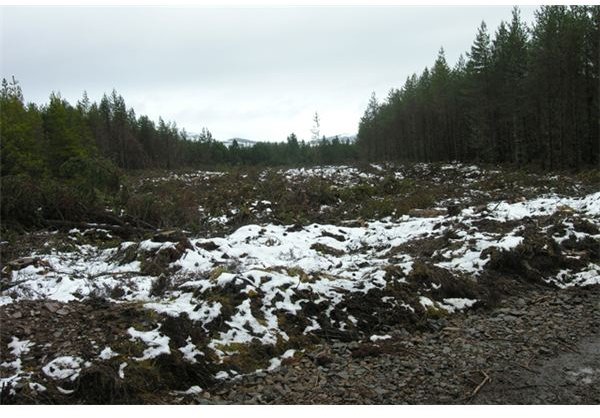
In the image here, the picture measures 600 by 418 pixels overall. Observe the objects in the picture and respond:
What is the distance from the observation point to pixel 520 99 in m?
28.8

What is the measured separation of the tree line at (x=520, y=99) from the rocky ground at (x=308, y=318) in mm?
17984

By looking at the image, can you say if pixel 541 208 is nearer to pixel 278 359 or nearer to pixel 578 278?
pixel 578 278

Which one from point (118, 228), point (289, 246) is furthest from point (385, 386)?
point (118, 228)

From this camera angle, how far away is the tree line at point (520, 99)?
24.3 m

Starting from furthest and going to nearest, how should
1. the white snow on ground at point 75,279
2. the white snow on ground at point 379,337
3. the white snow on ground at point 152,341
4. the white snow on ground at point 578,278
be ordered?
the white snow on ground at point 578,278 → the white snow on ground at point 75,279 → the white snow on ground at point 379,337 → the white snow on ground at point 152,341

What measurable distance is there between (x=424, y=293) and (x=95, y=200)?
404 inches

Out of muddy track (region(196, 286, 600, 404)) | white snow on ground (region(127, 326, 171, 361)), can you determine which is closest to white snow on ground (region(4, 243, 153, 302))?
white snow on ground (region(127, 326, 171, 361))

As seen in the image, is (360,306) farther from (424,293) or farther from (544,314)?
(544,314)

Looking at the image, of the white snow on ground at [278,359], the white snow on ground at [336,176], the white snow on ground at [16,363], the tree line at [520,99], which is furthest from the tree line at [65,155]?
the tree line at [520,99]

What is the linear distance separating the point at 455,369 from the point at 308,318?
1922 mm

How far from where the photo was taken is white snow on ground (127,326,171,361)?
438cm

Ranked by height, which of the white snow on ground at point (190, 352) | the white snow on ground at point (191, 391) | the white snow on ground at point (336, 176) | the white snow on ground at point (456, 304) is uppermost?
the white snow on ground at point (336, 176)

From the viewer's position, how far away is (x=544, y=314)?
6.05 m

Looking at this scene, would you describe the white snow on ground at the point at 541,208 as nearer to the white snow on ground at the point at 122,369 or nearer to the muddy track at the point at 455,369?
the muddy track at the point at 455,369
